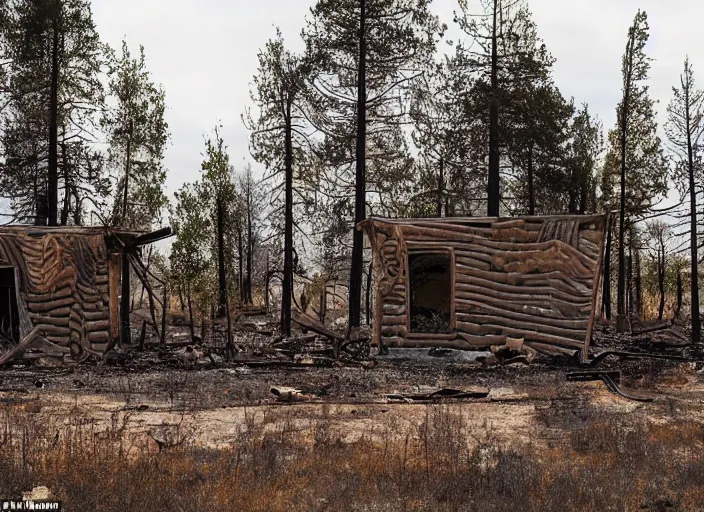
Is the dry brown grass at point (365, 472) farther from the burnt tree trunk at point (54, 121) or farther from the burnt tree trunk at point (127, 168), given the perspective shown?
the burnt tree trunk at point (127, 168)

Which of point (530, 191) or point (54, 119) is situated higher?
point (54, 119)

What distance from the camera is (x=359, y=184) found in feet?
66.1

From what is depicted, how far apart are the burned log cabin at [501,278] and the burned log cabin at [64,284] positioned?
472cm

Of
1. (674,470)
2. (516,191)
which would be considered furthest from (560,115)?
(674,470)

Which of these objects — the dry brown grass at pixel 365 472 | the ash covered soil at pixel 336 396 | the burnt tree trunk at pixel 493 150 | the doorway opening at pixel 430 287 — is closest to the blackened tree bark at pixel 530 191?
the burnt tree trunk at pixel 493 150

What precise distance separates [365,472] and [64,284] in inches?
403

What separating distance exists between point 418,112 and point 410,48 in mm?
1799

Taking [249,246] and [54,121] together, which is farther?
[249,246]

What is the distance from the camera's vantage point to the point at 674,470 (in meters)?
6.16

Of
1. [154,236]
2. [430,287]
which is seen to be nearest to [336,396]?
[154,236]

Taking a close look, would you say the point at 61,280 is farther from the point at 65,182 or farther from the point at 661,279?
the point at 661,279

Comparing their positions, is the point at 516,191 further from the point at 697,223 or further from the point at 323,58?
the point at 323,58

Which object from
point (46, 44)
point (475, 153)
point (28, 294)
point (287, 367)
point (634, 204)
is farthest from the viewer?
point (634, 204)

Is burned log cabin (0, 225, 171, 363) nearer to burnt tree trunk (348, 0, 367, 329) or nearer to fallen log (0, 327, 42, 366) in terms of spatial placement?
fallen log (0, 327, 42, 366)
